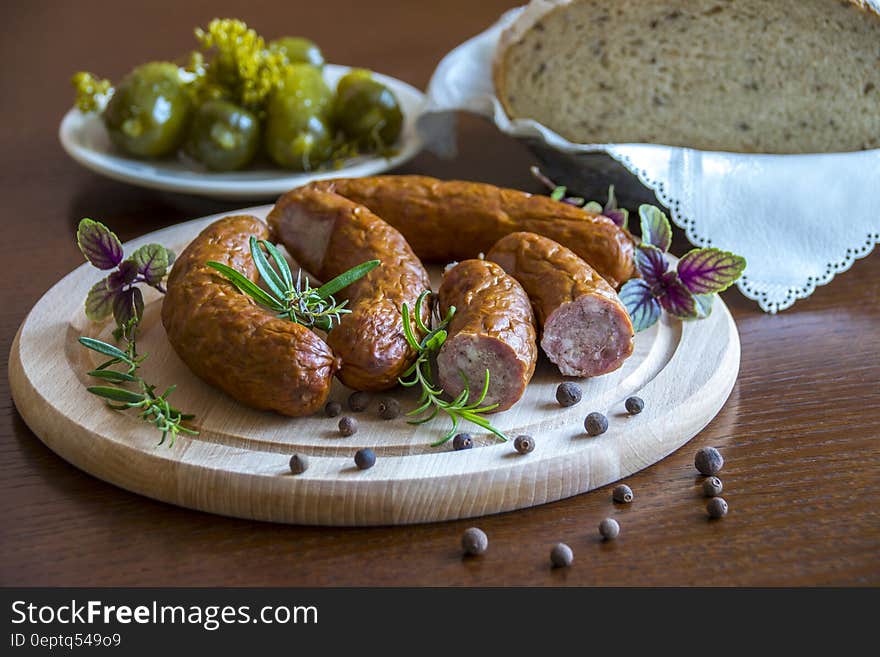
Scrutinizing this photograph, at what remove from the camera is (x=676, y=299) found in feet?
7.00

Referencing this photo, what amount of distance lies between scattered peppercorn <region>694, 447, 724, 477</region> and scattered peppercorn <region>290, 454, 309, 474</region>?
648mm

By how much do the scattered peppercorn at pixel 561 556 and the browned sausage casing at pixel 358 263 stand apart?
0.46 meters

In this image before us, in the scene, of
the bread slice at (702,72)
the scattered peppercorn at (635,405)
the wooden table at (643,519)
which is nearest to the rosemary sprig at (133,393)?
the wooden table at (643,519)

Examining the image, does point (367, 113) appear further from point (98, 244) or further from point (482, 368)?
point (482, 368)

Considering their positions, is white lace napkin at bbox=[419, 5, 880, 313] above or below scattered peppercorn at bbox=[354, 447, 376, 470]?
above

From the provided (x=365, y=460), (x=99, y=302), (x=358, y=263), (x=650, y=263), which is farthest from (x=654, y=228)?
(x=99, y=302)

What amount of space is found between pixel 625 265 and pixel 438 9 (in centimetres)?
273

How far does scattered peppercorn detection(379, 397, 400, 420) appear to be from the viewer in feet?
6.03

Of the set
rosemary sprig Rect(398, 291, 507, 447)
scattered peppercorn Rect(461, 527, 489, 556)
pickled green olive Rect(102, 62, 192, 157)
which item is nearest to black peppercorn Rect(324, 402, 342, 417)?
rosemary sprig Rect(398, 291, 507, 447)

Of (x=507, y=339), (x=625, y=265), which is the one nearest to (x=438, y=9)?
(x=625, y=265)

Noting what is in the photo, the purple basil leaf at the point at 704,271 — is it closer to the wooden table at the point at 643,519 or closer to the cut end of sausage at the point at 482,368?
the wooden table at the point at 643,519

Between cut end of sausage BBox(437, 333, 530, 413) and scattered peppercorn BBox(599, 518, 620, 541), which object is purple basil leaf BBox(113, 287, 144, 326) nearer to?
cut end of sausage BBox(437, 333, 530, 413)

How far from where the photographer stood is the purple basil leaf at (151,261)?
212 cm

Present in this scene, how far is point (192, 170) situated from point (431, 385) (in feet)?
4.29
